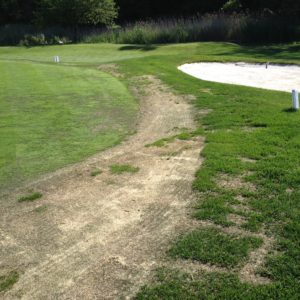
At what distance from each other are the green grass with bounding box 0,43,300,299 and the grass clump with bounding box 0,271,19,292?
145 cm

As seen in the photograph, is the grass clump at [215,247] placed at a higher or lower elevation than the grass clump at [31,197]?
lower

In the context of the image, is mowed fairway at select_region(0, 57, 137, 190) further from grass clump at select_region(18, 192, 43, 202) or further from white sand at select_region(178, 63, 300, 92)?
white sand at select_region(178, 63, 300, 92)

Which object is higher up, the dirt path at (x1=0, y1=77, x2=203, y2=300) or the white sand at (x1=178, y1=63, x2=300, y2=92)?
the white sand at (x1=178, y1=63, x2=300, y2=92)

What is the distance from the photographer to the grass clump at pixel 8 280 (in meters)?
4.80

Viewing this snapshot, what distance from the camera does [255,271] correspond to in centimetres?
473

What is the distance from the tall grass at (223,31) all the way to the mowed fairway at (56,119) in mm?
15984

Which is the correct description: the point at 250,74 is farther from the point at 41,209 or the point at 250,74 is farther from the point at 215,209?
the point at 41,209

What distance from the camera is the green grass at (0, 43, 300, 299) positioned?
466 cm

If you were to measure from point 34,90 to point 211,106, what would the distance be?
22.4 ft

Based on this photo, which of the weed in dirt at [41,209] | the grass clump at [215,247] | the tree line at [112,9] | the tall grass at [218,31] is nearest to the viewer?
the grass clump at [215,247]

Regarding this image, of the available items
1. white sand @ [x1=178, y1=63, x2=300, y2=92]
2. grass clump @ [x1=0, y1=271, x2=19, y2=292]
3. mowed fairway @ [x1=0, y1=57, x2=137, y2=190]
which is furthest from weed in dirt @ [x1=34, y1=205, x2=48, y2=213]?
white sand @ [x1=178, y1=63, x2=300, y2=92]

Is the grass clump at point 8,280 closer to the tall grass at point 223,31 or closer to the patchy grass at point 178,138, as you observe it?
the patchy grass at point 178,138

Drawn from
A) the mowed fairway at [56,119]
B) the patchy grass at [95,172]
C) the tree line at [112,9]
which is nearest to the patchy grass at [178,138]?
the mowed fairway at [56,119]

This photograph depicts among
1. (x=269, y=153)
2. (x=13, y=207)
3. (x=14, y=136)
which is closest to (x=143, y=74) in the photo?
(x=14, y=136)
